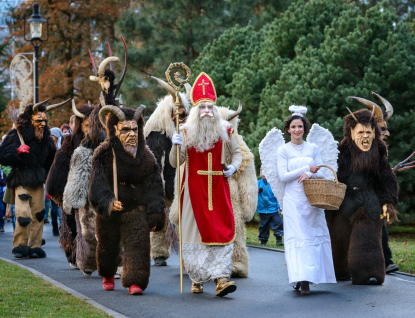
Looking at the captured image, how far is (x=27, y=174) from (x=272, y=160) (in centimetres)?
439

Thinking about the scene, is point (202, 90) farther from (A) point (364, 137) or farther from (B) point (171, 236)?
(B) point (171, 236)

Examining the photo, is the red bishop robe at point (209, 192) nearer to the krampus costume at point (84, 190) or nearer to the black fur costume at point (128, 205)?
the black fur costume at point (128, 205)

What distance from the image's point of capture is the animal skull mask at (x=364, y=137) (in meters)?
9.52

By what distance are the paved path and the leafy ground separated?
1763 millimetres

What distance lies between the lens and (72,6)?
33312mm

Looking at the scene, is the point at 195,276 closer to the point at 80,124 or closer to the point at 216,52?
the point at 80,124

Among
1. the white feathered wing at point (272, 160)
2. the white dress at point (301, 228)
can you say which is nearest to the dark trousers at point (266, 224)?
the white feathered wing at point (272, 160)

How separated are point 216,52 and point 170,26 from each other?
6474 mm

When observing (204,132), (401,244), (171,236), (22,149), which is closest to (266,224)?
(401,244)

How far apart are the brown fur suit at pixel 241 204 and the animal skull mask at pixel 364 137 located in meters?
1.55

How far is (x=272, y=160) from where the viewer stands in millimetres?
9305

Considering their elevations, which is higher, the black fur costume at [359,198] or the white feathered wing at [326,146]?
the white feathered wing at [326,146]

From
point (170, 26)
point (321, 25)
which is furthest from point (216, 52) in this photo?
point (170, 26)

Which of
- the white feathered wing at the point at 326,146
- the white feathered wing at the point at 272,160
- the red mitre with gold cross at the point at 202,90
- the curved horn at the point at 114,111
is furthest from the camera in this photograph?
the white feathered wing at the point at 326,146
